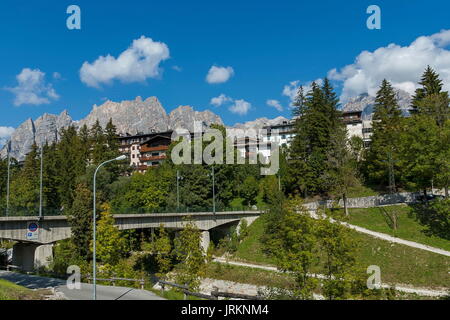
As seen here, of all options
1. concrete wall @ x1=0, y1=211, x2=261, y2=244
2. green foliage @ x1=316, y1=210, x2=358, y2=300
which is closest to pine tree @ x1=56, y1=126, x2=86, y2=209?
Result: concrete wall @ x1=0, y1=211, x2=261, y2=244

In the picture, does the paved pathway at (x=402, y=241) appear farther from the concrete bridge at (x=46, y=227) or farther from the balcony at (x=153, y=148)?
the balcony at (x=153, y=148)

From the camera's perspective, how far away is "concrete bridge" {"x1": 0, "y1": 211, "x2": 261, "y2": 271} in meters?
33.0

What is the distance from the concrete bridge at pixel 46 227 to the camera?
33.0 meters

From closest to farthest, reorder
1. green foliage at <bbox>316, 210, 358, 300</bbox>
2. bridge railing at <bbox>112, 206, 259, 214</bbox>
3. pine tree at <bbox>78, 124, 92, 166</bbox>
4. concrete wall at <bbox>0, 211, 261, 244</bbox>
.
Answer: green foliage at <bbox>316, 210, 358, 300</bbox>
concrete wall at <bbox>0, 211, 261, 244</bbox>
bridge railing at <bbox>112, 206, 259, 214</bbox>
pine tree at <bbox>78, 124, 92, 166</bbox>

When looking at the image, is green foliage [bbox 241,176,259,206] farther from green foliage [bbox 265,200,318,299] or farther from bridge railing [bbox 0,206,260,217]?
green foliage [bbox 265,200,318,299]

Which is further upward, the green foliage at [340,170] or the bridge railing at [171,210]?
the green foliage at [340,170]

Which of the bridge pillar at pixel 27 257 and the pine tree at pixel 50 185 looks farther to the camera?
the pine tree at pixel 50 185

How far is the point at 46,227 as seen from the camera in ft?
115

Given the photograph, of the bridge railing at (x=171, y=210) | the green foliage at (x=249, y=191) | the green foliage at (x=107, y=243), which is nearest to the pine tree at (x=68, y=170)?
the bridge railing at (x=171, y=210)

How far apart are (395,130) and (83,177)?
5352 cm

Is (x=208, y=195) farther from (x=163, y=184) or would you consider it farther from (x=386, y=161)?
(x=386, y=161)

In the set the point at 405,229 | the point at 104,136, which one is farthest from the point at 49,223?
the point at 104,136

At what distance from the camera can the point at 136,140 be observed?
122688 millimetres

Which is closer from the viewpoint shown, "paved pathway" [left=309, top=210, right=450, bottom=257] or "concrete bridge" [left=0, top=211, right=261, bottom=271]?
"concrete bridge" [left=0, top=211, right=261, bottom=271]
